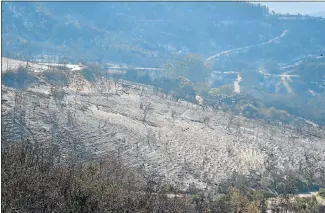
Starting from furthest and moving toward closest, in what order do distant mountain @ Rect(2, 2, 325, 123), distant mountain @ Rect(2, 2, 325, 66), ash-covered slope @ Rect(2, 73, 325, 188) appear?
1. distant mountain @ Rect(2, 2, 325, 66)
2. distant mountain @ Rect(2, 2, 325, 123)
3. ash-covered slope @ Rect(2, 73, 325, 188)

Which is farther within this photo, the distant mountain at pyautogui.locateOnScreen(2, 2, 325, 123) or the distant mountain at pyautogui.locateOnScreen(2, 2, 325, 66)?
the distant mountain at pyautogui.locateOnScreen(2, 2, 325, 66)

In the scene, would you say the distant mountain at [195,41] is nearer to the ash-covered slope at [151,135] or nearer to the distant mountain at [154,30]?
the distant mountain at [154,30]

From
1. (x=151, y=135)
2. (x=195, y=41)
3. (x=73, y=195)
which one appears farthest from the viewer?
(x=195, y=41)

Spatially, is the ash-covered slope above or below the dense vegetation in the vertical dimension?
below

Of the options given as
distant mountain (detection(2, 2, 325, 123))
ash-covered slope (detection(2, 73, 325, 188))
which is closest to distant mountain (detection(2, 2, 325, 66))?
distant mountain (detection(2, 2, 325, 123))

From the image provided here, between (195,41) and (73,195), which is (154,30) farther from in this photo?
(73,195)

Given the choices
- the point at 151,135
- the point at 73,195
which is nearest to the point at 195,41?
the point at 151,135

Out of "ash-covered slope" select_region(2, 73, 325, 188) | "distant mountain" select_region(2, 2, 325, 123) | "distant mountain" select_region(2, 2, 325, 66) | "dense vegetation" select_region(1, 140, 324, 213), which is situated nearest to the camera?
"dense vegetation" select_region(1, 140, 324, 213)

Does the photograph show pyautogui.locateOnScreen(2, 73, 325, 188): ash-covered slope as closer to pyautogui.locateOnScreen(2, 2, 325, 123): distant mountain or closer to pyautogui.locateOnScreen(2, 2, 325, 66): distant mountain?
pyautogui.locateOnScreen(2, 2, 325, 123): distant mountain

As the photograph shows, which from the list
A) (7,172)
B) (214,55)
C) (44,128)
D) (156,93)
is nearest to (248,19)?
(214,55)
